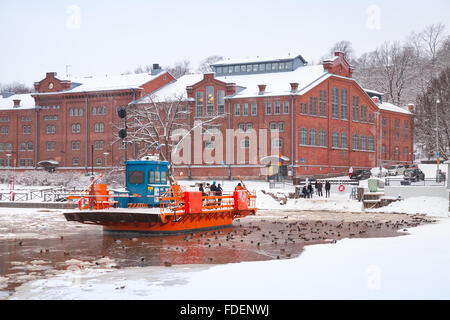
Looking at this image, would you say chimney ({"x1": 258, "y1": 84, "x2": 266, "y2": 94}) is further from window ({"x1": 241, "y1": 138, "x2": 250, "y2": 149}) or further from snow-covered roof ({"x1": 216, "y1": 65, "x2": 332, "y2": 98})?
window ({"x1": 241, "y1": 138, "x2": 250, "y2": 149})

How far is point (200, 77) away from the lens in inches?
3157

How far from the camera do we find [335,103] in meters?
74.9

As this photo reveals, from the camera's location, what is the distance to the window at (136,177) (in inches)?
1045

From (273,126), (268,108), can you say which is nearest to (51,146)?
(268,108)

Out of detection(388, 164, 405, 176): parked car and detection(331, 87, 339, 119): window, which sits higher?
detection(331, 87, 339, 119): window

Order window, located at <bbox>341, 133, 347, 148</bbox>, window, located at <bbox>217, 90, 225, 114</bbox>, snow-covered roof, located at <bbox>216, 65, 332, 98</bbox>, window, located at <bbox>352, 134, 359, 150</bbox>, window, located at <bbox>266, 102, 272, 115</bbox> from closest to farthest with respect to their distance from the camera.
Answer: window, located at <bbox>266, 102, 272, 115</bbox> → snow-covered roof, located at <bbox>216, 65, 332, 98</bbox> → window, located at <bbox>217, 90, 225, 114</bbox> → window, located at <bbox>341, 133, 347, 148</bbox> → window, located at <bbox>352, 134, 359, 150</bbox>

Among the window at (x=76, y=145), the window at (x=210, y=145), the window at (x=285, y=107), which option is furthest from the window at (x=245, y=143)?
the window at (x=76, y=145)

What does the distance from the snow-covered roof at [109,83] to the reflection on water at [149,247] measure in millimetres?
53800

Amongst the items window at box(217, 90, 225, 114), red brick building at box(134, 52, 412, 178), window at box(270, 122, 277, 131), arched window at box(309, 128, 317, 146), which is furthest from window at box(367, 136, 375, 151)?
window at box(217, 90, 225, 114)

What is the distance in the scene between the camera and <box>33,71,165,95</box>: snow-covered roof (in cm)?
8031

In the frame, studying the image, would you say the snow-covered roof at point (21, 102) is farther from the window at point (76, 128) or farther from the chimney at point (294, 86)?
the chimney at point (294, 86)

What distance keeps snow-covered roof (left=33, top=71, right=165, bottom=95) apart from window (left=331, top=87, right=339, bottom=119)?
2493 cm

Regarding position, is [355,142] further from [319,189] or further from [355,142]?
[319,189]

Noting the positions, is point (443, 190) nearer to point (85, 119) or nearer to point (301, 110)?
point (301, 110)
